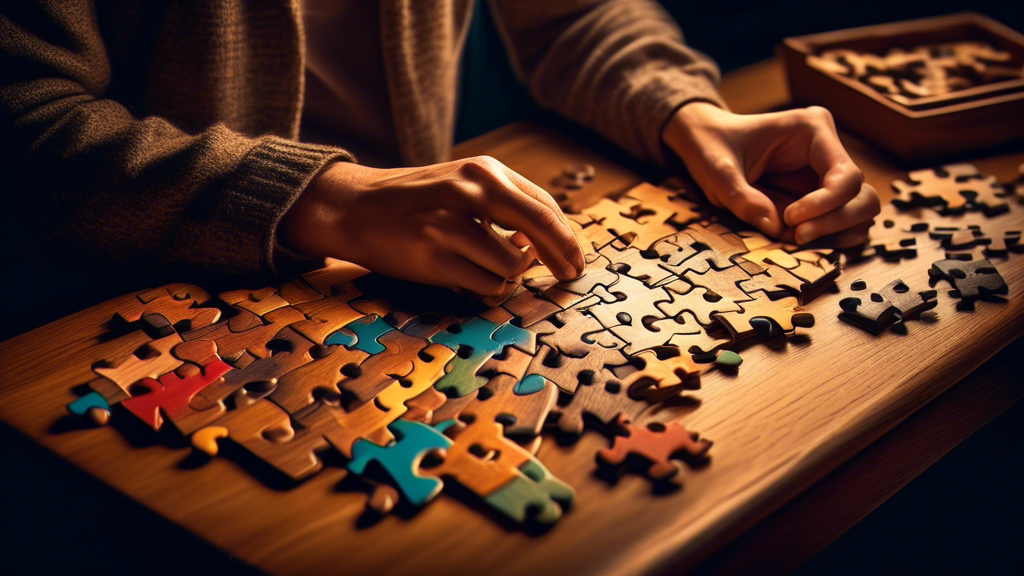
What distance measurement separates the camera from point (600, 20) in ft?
5.26

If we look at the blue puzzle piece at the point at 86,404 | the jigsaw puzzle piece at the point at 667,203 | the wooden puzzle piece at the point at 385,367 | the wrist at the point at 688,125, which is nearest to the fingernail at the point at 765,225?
the jigsaw puzzle piece at the point at 667,203

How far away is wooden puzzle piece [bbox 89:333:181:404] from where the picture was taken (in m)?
0.89

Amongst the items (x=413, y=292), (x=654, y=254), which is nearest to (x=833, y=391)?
(x=654, y=254)

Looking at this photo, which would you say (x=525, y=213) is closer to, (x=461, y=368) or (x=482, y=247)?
(x=482, y=247)

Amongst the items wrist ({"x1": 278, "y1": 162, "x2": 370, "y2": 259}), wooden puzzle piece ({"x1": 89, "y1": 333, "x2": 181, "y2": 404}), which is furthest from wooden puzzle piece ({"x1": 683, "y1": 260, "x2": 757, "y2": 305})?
wooden puzzle piece ({"x1": 89, "y1": 333, "x2": 181, "y2": 404})

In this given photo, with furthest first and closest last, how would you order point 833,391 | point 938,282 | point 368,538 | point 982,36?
point 982,36
point 938,282
point 833,391
point 368,538

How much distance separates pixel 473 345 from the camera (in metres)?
0.96

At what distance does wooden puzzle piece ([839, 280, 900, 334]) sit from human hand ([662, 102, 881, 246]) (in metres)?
0.16

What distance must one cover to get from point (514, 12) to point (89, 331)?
3.63 feet

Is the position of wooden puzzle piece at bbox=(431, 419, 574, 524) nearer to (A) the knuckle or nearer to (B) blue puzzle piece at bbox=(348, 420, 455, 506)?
(B) blue puzzle piece at bbox=(348, 420, 455, 506)

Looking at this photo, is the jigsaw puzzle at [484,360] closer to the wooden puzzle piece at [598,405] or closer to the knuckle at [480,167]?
the wooden puzzle piece at [598,405]

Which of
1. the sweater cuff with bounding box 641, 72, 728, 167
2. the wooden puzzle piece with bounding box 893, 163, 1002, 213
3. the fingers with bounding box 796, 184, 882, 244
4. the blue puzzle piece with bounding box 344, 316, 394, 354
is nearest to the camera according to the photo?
the blue puzzle piece with bounding box 344, 316, 394, 354

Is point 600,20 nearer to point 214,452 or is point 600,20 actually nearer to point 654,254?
point 654,254

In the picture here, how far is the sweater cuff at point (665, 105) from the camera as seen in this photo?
1.43m
